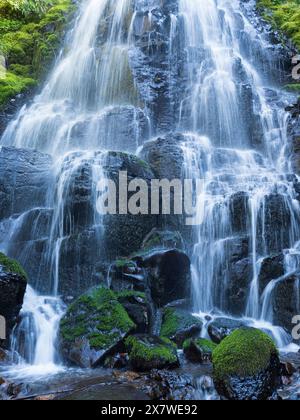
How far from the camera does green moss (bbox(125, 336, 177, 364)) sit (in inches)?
281

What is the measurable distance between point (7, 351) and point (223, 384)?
4356 millimetres

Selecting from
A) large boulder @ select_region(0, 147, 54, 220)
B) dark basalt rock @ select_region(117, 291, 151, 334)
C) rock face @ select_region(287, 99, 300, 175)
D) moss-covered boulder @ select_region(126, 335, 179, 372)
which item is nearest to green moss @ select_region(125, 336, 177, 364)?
moss-covered boulder @ select_region(126, 335, 179, 372)

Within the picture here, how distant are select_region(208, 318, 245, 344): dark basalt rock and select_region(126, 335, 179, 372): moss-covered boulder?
4.39 feet

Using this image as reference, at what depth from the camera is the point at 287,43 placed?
21.7 metres

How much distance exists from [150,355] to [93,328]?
154 centimetres

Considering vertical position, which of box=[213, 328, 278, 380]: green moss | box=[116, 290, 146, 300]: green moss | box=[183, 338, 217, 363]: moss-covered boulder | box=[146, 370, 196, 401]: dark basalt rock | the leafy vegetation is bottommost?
box=[146, 370, 196, 401]: dark basalt rock

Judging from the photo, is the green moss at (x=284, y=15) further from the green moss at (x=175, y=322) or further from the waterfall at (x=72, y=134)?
the green moss at (x=175, y=322)

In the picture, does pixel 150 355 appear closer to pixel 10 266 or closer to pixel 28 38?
pixel 10 266

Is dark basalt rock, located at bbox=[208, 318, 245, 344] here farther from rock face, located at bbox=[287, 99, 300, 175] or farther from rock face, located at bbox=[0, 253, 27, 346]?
rock face, located at bbox=[287, 99, 300, 175]

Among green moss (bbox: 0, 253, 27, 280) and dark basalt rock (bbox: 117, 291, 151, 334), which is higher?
green moss (bbox: 0, 253, 27, 280)

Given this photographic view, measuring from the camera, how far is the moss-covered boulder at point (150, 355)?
706 centimetres

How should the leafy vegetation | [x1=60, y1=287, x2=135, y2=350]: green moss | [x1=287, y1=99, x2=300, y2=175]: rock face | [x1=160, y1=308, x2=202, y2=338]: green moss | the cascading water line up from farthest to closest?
the leafy vegetation
[x1=287, y1=99, x2=300, y2=175]: rock face
the cascading water
[x1=160, y1=308, x2=202, y2=338]: green moss
[x1=60, y1=287, x2=135, y2=350]: green moss

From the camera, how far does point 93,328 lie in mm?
8172

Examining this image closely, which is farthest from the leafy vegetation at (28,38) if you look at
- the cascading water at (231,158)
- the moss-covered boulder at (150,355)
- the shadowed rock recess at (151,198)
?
the moss-covered boulder at (150,355)
